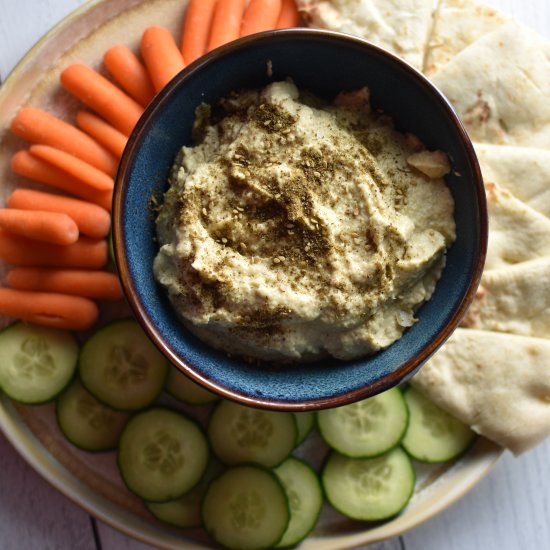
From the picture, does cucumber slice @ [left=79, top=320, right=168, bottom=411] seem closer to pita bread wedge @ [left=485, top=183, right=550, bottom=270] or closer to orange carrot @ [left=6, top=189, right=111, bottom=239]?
orange carrot @ [left=6, top=189, right=111, bottom=239]

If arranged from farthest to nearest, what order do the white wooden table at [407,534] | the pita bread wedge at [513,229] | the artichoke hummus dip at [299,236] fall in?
the white wooden table at [407,534] < the pita bread wedge at [513,229] < the artichoke hummus dip at [299,236]

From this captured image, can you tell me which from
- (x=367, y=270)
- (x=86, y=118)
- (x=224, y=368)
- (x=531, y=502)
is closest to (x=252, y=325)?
(x=224, y=368)

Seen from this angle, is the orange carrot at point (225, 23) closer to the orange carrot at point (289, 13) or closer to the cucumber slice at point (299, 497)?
the orange carrot at point (289, 13)

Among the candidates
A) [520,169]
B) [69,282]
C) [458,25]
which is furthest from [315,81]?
[69,282]

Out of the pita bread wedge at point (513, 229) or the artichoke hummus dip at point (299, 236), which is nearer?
the artichoke hummus dip at point (299, 236)

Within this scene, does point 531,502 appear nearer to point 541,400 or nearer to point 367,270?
point 541,400

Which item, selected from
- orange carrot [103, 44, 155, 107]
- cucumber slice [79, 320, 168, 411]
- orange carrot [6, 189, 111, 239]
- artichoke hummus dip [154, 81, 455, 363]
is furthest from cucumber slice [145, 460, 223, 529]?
orange carrot [103, 44, 155, 107]

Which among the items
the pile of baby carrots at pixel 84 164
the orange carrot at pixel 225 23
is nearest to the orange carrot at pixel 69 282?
the pile of baby carrots at pixel 84 164
